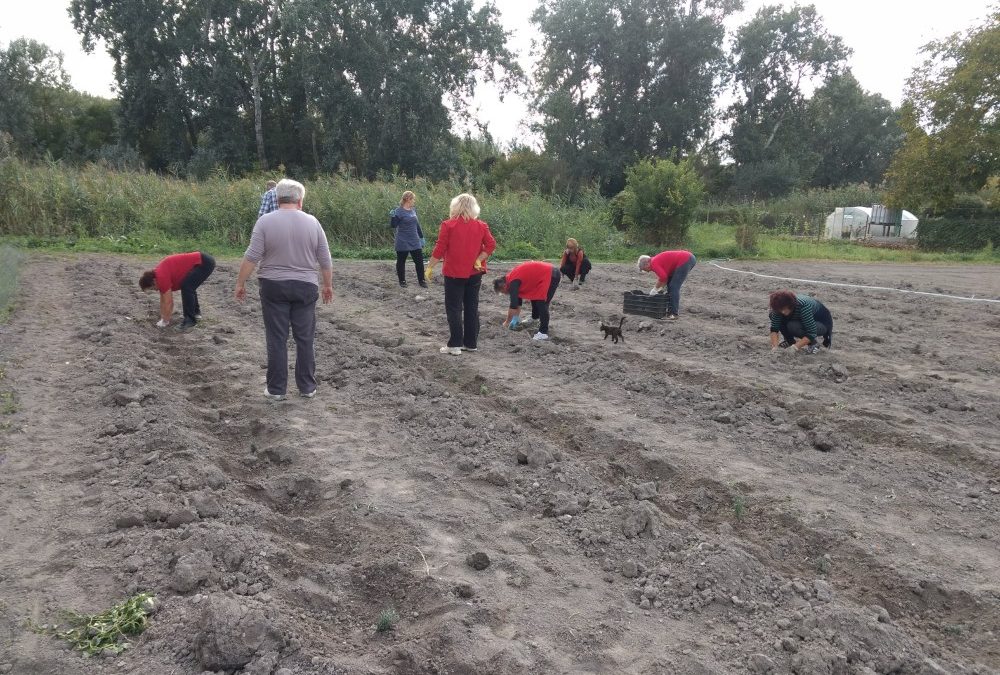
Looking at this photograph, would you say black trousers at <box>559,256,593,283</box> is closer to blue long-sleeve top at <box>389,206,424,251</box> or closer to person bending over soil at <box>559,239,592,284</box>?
person bending over soil at <box>559,239,592,284</box>

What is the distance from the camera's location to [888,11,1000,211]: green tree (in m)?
26.8

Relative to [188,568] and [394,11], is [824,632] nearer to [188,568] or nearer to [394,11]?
[188,568]

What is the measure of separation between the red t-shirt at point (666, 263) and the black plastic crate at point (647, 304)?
316 millimetres

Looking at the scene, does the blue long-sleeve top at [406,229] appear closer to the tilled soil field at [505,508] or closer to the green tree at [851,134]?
the tilled soil field at [505,508]

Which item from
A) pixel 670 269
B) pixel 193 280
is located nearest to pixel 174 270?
pixel 193 280

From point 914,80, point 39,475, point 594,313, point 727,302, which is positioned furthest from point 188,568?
point 914,80

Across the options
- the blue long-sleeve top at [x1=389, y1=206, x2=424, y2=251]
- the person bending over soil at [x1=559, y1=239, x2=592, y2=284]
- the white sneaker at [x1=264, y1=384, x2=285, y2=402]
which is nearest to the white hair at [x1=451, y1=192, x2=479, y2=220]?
the white sneaker at [x1=264, y1=384, x2=285, y2=402]

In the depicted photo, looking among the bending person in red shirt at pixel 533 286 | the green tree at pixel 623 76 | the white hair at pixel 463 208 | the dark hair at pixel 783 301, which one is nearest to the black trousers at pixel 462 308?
the white hair at pixel 463 208

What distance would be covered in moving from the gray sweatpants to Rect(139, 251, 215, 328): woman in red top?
108 inches

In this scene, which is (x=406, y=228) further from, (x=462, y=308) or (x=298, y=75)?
(x=298, y=75)

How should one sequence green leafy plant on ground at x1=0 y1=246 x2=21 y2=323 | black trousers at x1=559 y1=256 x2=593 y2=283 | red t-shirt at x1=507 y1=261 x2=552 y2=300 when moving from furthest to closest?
1. black trousers at x1=559 y1=256 x2=593 y2=283
2. green leafy plant on ground at x1=0 y1=246 x2=21 y2=323
3. red t-shirt at x1=507 y1=261 x2=552 y2=300

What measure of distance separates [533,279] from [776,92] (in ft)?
158

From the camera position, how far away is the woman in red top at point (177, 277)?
7.84 m

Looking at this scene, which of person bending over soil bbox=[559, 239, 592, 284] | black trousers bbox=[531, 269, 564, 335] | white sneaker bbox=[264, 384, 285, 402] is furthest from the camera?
person bending over soil bbox=[559, 239, 592, 284]
